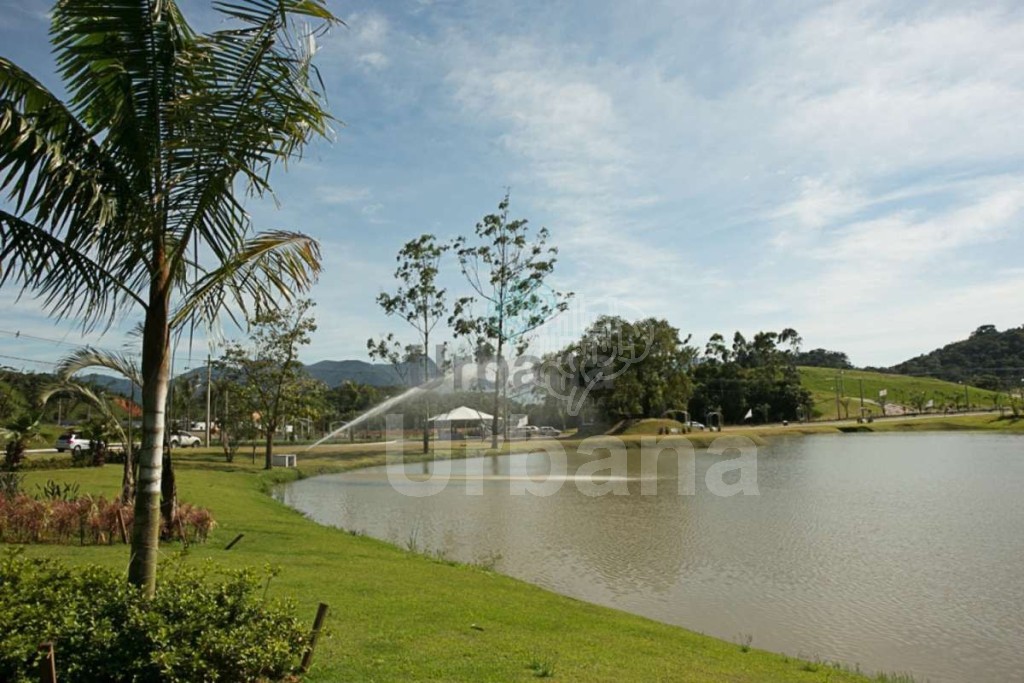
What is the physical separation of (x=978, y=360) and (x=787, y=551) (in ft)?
546

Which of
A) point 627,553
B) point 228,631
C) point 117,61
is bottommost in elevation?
point 627,553

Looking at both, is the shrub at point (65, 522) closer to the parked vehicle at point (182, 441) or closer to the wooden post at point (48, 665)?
the wooden post at point (48, 665)

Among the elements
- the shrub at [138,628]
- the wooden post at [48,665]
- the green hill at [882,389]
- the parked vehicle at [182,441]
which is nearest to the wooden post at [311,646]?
the shrub at [138,628]

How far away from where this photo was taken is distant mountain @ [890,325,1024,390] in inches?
5374

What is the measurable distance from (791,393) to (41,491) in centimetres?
8396

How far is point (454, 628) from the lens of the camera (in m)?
8.43

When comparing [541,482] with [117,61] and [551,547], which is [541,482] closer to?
[551,547]

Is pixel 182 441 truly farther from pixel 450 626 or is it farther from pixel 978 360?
pixel 978 360

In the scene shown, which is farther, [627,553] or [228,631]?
[627,553]

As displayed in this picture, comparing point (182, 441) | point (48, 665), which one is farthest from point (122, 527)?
point (182, 441)

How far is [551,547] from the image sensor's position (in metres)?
16.2

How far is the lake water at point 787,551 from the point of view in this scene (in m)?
10.2

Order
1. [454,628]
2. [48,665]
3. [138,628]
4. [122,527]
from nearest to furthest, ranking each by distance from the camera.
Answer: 1. [48,665]
2. [138,628]
3. [454,628]
4. [122,527]

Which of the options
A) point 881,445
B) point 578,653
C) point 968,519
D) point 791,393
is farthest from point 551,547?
point 791,393
